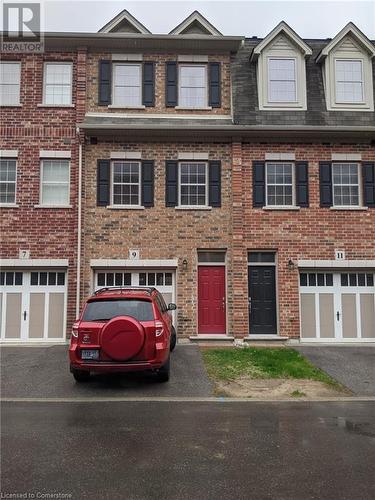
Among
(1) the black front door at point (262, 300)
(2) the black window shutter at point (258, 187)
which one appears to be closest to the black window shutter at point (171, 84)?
(2) the black window shutter at point (258, 187)

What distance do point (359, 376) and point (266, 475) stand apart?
5.85m

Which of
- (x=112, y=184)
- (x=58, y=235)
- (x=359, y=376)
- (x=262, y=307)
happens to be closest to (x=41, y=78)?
(x=112, y=184)

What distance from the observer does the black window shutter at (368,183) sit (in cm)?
1387

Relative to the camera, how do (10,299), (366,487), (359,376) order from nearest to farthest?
(366,487)
(359,376)
(10,299)

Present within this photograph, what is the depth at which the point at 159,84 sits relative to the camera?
563 inches

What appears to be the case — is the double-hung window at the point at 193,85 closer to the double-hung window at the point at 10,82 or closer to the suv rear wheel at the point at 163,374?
the double-hung window at the point at 10,82

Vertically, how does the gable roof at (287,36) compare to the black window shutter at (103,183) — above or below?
above

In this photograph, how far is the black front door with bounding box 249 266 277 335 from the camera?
13.6m

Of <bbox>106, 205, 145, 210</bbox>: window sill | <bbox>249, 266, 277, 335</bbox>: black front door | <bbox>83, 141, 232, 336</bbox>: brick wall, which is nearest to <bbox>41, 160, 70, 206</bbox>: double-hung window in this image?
<bbox>83, 141, 232, 336</bbox>: brick wall

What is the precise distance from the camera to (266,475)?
185 inches

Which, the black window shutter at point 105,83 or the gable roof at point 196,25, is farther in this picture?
the gable roof at point 196,25

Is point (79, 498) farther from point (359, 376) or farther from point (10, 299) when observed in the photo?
point (10, 299)

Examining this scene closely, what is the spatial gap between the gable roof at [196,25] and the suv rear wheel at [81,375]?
10.9 meters

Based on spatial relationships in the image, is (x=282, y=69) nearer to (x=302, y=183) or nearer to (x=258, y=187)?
(x=302, y=183)
